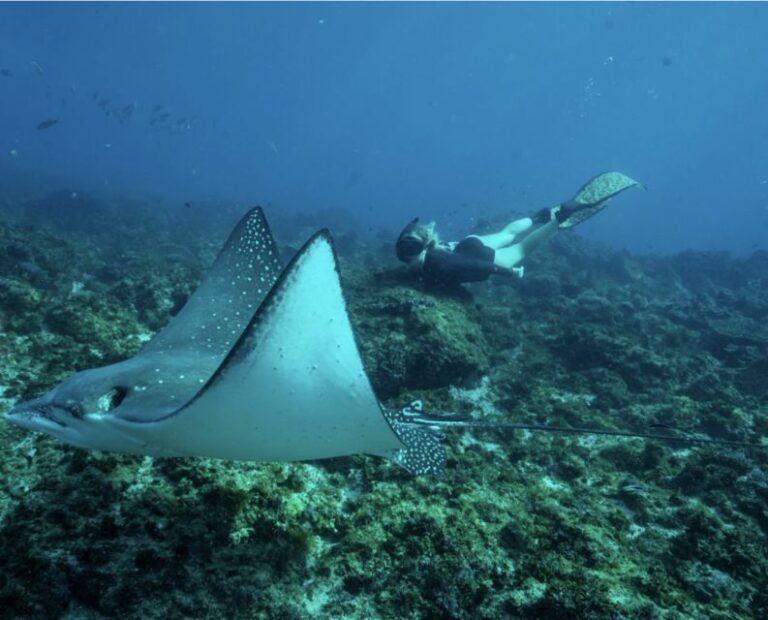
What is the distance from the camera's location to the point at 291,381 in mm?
2252

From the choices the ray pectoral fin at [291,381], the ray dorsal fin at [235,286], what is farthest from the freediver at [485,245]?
the ray pectoral fin at [291,381]

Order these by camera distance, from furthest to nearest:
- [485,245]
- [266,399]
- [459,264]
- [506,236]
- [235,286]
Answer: [506,236] < [485,245] < [459,264] < [235,286] < [266,399]

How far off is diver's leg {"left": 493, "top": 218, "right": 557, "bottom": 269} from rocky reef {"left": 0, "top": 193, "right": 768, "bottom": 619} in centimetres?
193

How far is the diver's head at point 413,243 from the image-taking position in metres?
7.65

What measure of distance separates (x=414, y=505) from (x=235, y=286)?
245 centimetres

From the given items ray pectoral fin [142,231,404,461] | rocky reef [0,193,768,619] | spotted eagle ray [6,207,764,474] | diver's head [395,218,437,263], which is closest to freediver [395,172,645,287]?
diver's head [395,218,437,263]

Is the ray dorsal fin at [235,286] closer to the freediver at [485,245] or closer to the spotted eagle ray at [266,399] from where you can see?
the spotted eagle ray at [266,399]

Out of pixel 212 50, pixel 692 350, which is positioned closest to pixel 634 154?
pixel 212 50

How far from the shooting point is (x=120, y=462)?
3209mm

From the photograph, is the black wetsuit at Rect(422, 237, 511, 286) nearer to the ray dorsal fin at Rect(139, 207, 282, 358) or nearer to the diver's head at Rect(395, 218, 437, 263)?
the diver's head at Rect(395, 218, 437, 263)

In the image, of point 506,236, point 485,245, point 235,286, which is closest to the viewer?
point 235,286

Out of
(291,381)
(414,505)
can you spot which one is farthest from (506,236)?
(291,381)

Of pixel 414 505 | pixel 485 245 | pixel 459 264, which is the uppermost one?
pixel 485 245

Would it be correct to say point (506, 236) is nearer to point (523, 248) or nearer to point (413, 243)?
point (523, 248)
